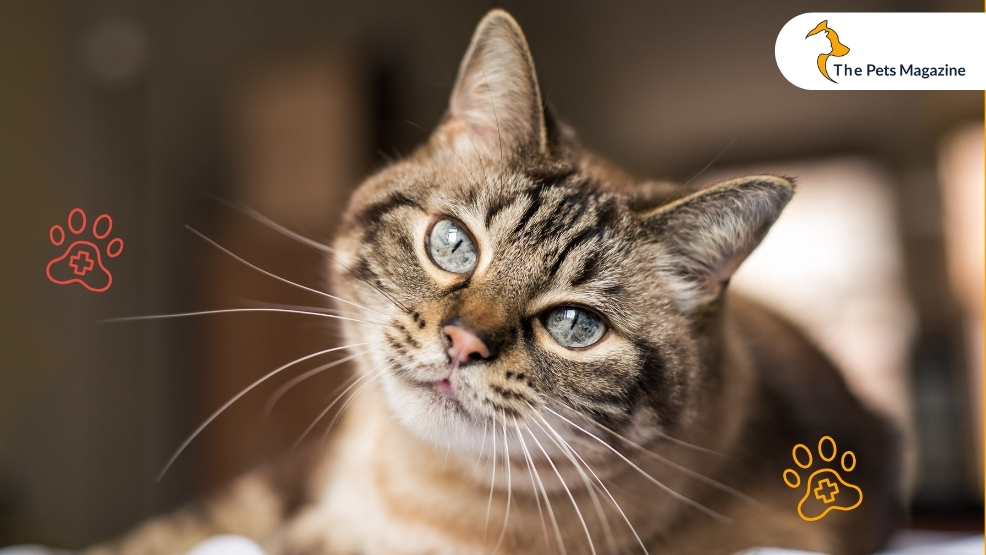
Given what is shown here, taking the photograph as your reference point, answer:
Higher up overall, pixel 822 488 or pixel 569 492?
pixel 822 488

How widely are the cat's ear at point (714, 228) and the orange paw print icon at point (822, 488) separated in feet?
0.89

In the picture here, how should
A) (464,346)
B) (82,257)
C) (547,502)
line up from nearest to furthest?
(464,346) < (547,502) < (82,257)

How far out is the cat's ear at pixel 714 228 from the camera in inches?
30.8

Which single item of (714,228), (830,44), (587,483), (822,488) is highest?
(830,44)

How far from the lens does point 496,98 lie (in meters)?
0.90

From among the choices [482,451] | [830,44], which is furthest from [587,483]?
[830,44]

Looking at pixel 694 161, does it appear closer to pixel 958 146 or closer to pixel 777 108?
pixel 777 108

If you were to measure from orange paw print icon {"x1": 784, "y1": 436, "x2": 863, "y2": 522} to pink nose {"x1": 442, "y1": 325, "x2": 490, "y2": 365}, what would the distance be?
0.49 metres

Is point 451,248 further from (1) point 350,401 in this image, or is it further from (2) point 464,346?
(1) point 350,401

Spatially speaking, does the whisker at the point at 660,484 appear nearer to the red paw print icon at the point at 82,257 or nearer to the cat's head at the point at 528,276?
the cat's head at the point at 528,276

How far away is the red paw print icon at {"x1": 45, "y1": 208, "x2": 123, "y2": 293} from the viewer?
950 millimetres

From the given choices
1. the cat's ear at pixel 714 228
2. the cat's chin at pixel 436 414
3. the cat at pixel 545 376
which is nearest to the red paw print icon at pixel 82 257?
the cat at pixel 545 376

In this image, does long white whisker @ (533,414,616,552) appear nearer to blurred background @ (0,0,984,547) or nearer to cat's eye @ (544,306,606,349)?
cat's eye @ (544,306,606,349)

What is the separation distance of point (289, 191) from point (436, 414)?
449mm
